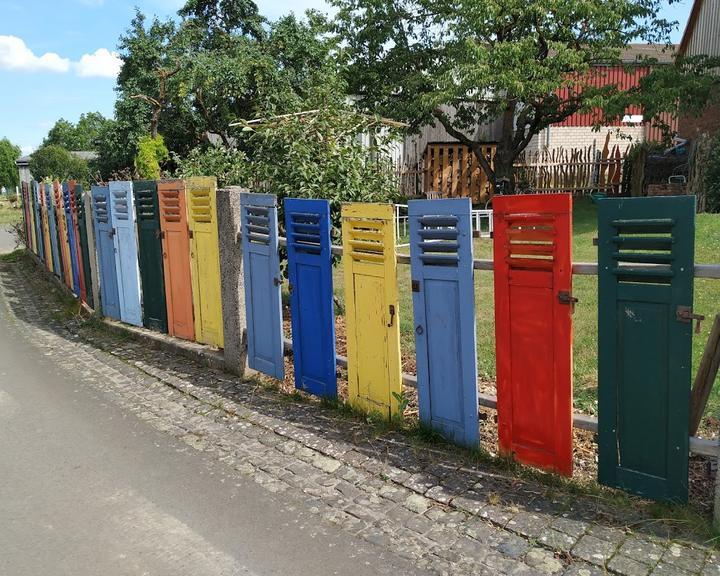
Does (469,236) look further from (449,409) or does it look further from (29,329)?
(29,329)

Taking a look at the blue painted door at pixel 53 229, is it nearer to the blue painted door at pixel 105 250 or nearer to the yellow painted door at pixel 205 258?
the blue painted door at pixel 105 250

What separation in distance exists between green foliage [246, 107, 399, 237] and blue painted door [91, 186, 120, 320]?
2008mm

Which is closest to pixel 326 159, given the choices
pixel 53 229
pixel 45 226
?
pixel 53 229

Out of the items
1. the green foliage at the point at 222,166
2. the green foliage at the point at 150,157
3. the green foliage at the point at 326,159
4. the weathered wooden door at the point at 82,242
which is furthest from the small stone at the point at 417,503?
the green foliage at the point at 150,157

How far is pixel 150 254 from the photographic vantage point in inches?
306

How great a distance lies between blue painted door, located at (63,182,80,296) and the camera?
10336 millimetres

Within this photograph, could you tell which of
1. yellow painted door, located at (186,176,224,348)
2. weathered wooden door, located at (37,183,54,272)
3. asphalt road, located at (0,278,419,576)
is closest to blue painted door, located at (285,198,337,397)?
asphalt road, located at (0,278,419,576)

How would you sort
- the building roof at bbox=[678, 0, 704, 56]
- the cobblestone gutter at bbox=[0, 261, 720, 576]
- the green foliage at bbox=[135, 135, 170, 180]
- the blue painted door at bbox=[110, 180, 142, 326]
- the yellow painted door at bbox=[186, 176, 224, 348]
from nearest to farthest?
the cobblestone gutter at bbox=[0, 261, 720, 576] → the yellow painted door at bbox=[186, 176, 224, 348] → the blue painted door at bbox=[110, 180, 142, 326] → the green foliage at bbox=[135, 135, 170, 180] → the building roof at bbox=[678, 0, 704, 56]

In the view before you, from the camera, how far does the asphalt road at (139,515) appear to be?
3434 mm

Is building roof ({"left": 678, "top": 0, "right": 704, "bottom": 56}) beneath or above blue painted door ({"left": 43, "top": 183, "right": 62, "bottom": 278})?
above

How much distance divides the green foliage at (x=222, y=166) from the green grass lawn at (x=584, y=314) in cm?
177

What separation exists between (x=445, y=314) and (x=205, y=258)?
3.20 metres


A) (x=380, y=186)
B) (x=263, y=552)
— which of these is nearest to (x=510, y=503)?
(x=263, y=552)

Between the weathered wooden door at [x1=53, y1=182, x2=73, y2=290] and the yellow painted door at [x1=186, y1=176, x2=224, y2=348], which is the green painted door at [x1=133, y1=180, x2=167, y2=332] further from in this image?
the weathered wooden door at [x1=53, y1=182, x2=73, y2=290]
